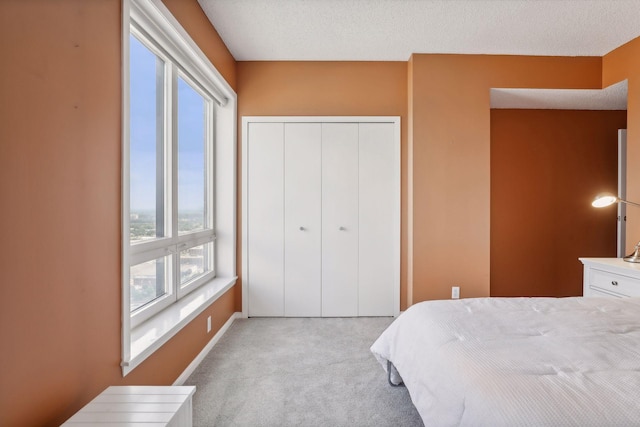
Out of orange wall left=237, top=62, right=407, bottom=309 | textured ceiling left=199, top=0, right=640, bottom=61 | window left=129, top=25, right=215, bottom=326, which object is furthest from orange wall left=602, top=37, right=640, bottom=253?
window left=129, top=25, right=215, bottom=326

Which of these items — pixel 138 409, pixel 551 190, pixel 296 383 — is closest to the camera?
pixel 138 409

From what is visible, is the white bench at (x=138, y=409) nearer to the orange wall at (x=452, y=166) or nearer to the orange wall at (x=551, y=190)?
the orange wall at (x=452, y=166)

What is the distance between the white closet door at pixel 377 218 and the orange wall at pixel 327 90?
0.38 feet

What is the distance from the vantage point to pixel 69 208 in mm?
1168

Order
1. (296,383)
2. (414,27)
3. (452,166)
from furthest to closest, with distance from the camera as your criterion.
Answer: (452,166), (414,27), (296,383)

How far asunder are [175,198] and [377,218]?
75.5 inches

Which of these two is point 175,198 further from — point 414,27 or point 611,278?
point 611,278

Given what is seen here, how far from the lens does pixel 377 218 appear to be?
328 centimetres

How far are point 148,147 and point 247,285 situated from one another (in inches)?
69.9

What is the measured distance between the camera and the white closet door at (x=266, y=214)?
10.7 ft

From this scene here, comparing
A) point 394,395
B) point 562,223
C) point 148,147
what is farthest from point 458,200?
point 148,147

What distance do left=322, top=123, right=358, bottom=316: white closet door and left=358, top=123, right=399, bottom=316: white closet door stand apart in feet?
0.26

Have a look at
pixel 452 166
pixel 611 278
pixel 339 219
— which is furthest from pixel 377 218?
pixel 611 278

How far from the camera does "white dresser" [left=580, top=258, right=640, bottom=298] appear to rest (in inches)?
87.2
